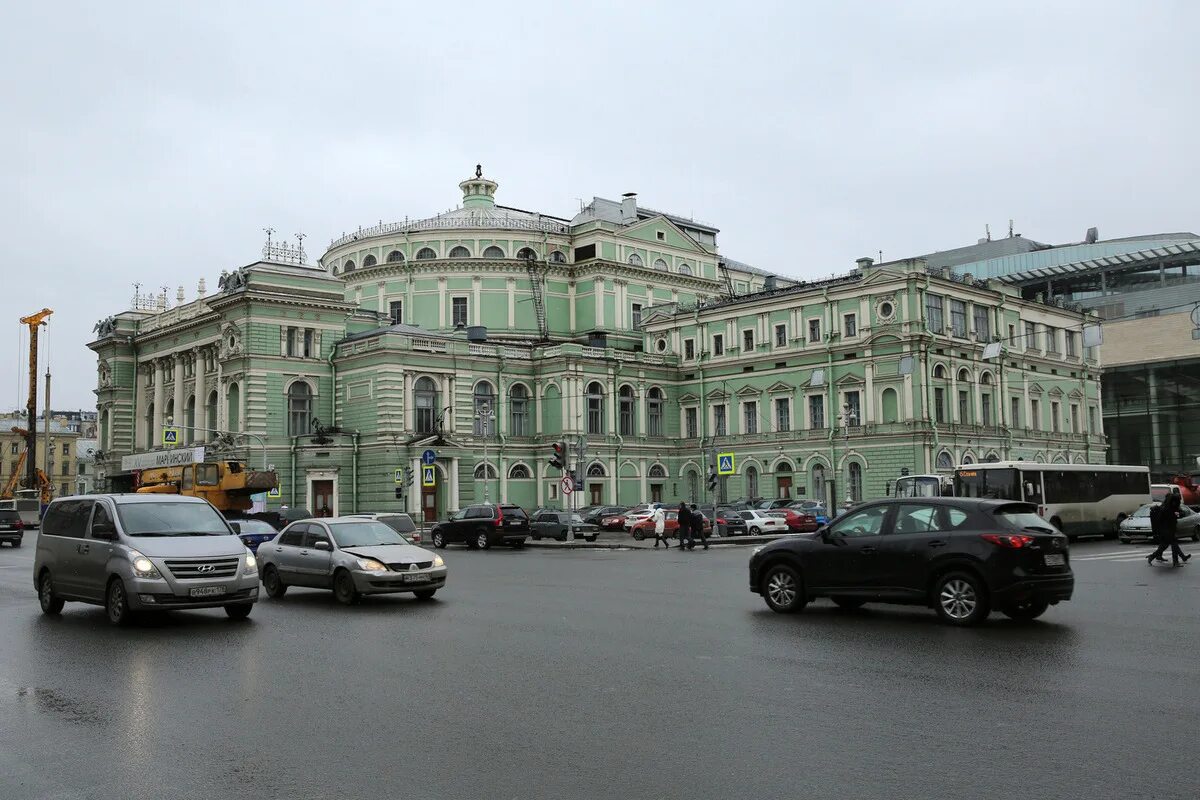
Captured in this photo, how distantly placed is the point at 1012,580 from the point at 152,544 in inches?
463

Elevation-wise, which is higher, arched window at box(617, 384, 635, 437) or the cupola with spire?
the cupola with spire

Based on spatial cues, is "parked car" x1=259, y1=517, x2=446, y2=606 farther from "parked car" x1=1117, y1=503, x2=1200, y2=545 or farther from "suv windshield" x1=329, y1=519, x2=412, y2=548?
"parked car" x1=1117, y1=503, x2=1200, y2=545

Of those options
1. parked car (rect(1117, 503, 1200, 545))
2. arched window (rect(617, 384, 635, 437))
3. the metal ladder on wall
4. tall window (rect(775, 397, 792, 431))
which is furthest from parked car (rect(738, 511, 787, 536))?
the metal ladder on wall

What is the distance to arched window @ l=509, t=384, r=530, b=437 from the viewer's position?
2628 inches

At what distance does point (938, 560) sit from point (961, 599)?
576 millimetres

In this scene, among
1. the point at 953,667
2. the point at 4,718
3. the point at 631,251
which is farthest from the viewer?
the point at 631,251

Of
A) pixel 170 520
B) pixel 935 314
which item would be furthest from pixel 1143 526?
pixel 170 520

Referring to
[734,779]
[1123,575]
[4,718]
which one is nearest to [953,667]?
[734,779]

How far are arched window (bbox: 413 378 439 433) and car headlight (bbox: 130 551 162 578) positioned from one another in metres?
46.5

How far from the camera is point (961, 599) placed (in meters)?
14.0

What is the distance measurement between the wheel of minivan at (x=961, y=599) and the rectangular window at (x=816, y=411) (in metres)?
51.1

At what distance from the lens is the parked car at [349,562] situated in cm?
1811

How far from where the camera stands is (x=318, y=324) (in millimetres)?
63562

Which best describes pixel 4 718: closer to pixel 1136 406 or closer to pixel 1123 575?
pixel 1123 575
